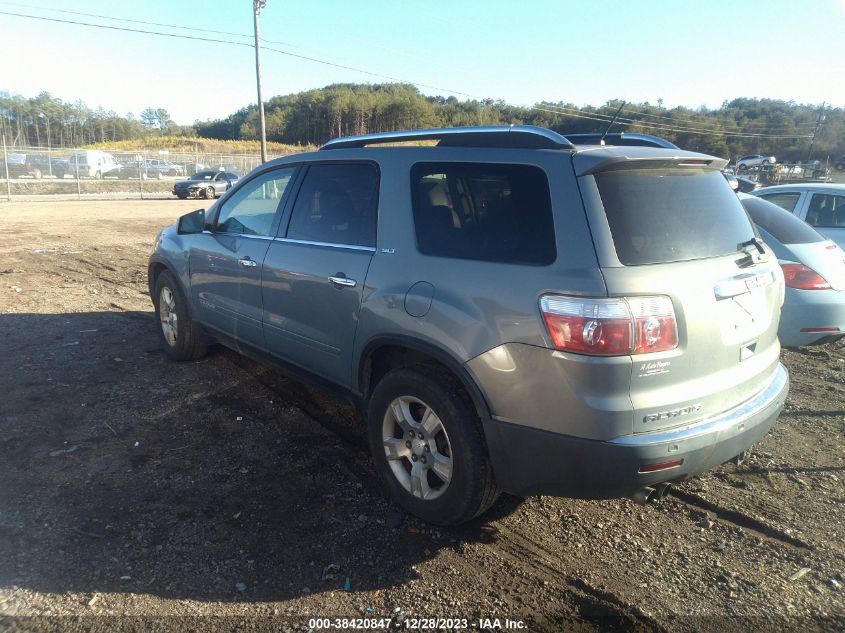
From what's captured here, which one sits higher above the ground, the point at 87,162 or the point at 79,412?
the point at 87,162

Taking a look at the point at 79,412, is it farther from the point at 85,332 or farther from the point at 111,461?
the point at 85,332

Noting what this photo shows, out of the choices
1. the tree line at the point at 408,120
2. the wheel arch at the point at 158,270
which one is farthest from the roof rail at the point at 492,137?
the tree line at the point at 408,120

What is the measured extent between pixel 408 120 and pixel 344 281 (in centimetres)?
4086

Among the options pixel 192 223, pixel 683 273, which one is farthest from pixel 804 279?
pixel 192 223

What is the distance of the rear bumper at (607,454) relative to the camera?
7.96ft

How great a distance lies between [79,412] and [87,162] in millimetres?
39847

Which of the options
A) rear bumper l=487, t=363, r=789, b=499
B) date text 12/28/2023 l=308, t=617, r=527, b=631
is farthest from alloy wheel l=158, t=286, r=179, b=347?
rear bumper l=487, t=363, r=789, b=499

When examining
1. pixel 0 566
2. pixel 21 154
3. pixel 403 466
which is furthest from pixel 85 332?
pixel 21 154

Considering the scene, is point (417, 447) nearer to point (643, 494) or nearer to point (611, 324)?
point (643, 494)

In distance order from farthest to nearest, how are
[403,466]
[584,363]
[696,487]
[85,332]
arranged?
1. [85,332]
2. [696,487]
3. [403,466]
4. [584,363]

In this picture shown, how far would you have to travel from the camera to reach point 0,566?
2.74m

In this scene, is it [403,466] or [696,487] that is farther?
[696,487]

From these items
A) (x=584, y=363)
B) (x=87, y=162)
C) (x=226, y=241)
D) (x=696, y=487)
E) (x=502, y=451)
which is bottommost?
(x=696, y=487)

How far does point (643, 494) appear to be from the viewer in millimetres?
2568
